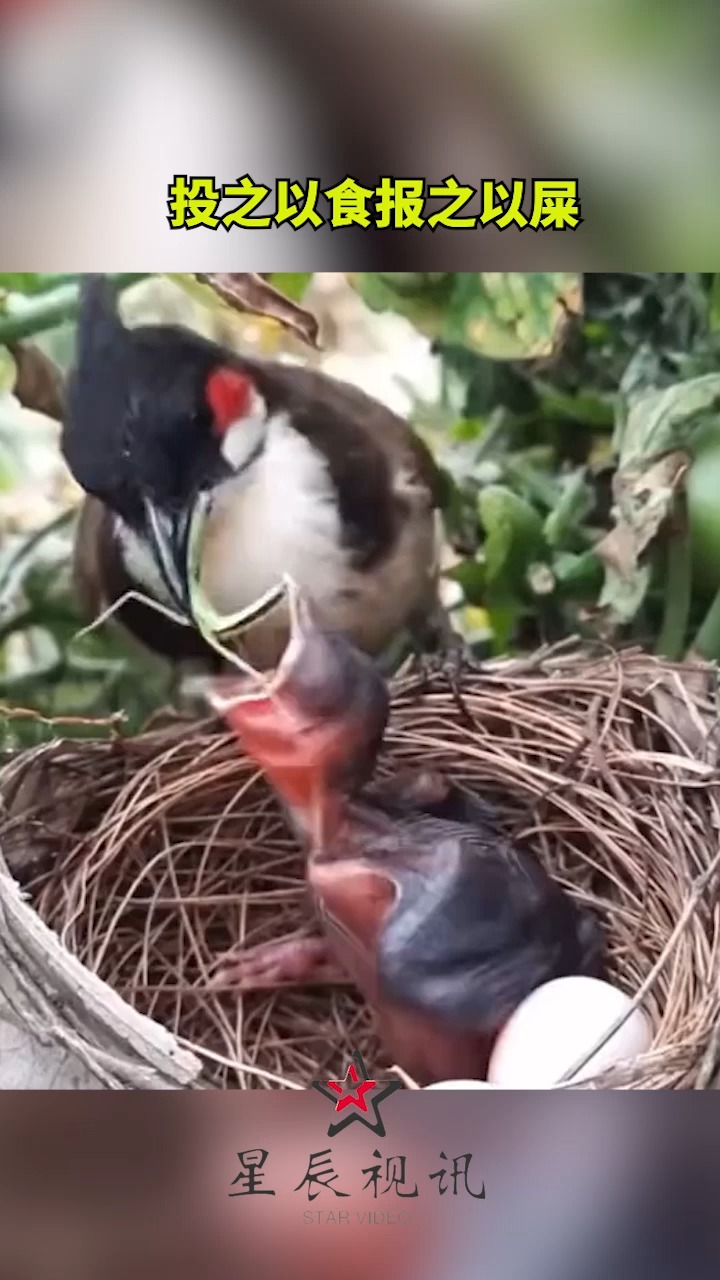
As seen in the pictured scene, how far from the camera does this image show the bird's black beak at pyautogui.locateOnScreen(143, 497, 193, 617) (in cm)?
64

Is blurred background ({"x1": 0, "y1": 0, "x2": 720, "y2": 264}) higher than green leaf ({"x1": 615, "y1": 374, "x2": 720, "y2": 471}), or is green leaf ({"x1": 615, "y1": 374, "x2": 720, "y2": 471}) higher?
blurred background ({"x1": 0, "y1": 0, "x2": 720, "y2": 264})

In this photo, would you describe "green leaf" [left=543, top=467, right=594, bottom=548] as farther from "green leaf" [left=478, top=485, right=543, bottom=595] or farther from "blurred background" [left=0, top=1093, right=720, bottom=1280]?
"blurred background" [left=0, top=1093, right=720, bottom=1280]

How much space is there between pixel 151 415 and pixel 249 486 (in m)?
0.07

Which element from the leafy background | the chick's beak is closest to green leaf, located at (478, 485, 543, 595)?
the leafy background

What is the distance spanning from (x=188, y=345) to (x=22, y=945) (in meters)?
0.34

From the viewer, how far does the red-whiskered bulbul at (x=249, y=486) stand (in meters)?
0.64

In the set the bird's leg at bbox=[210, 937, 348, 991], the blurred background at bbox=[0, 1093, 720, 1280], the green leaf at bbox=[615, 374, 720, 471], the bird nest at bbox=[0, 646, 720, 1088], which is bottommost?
the blurred background at bbox=[0, 1093, 720, 1280]

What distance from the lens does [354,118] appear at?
0.65m

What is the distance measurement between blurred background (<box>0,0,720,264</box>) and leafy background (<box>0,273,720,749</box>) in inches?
0.9

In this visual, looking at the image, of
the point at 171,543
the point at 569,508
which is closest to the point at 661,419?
the point at 569,508

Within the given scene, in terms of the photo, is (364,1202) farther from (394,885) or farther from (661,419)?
(661,419)

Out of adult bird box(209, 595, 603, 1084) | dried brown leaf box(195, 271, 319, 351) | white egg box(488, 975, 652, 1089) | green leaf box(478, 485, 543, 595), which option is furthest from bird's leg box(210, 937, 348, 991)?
dried brown leaf box(195, 271, 319, 351)

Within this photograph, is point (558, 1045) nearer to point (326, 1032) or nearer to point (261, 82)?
point (326, 1032)

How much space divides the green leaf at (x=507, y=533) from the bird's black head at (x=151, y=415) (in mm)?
132
